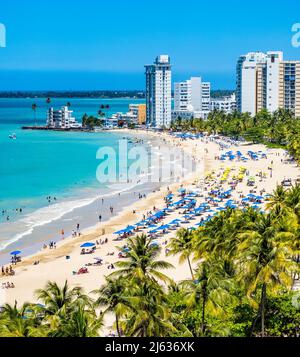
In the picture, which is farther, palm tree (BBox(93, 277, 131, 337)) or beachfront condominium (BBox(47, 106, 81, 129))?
beachfront condominium (BBox(47, 106, 81, 129))

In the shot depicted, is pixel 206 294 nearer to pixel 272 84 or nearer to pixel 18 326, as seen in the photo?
pixel 18 326

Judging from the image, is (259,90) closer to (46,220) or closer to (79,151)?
(79,151)

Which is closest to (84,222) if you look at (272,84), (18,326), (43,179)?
(43,179)

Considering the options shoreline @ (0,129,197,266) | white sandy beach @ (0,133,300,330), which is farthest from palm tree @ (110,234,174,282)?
shoreline @ (0,129,197,266)

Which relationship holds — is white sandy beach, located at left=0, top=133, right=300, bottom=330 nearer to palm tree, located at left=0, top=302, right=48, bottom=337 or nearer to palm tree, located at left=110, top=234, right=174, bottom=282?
palm tree, located at left=110, top=234, right=174, bottom=282

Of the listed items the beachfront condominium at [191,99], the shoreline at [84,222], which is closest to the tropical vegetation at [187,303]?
the shoreline at [84,222]
